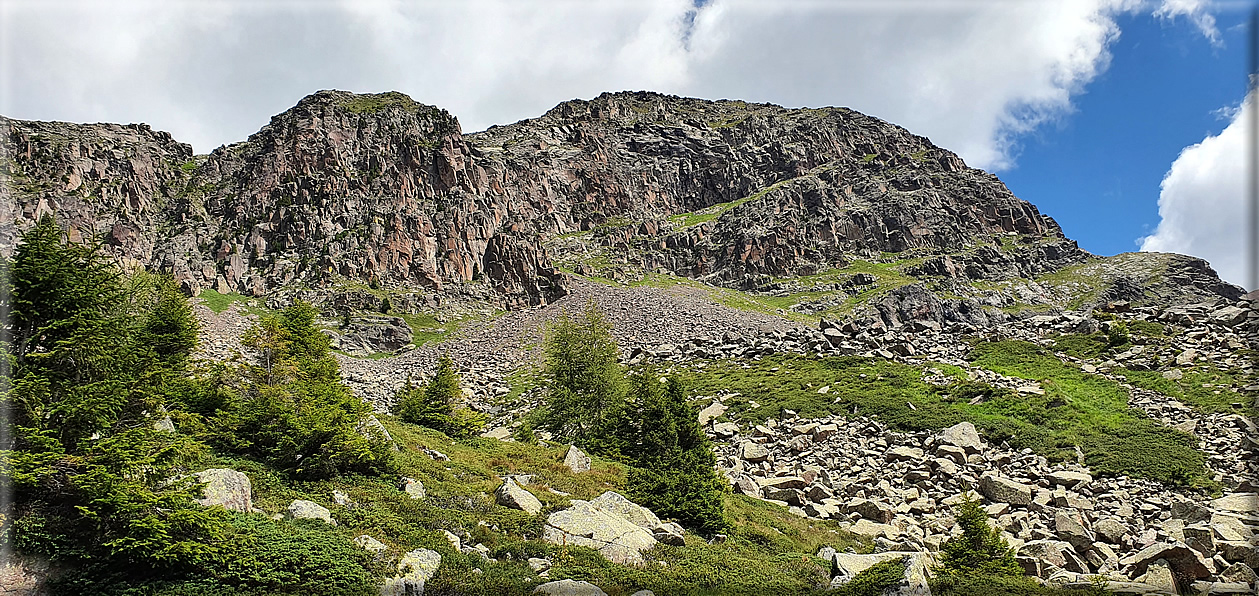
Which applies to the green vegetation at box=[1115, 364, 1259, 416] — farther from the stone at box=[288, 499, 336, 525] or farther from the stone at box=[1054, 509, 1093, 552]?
the stone at box=[288, 499, 336, 525]

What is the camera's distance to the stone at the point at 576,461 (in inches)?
883

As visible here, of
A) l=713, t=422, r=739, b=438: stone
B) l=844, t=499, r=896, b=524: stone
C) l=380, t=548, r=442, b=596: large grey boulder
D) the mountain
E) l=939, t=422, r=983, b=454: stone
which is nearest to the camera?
l=380, t=548, r=442, b=596: large grey boulder

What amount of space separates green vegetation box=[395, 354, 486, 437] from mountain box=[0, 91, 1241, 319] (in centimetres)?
7109

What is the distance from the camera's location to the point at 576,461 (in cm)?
2288

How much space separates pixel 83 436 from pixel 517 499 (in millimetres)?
9954

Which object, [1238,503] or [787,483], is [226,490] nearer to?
[787,483]

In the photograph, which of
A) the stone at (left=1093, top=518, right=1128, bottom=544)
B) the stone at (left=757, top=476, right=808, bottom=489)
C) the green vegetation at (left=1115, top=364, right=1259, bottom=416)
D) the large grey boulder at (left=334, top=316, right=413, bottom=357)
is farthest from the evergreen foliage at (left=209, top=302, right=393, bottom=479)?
the large grey boulder at (left=334, top=316, right=413, bottom=357)

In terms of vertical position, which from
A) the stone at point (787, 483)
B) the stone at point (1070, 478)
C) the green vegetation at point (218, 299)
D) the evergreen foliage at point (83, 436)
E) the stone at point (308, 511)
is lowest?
the stone at point (787, 483)

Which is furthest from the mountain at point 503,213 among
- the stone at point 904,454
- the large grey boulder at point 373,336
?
the stone at point 904,454

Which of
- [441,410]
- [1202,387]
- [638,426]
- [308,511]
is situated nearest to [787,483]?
[638,426]

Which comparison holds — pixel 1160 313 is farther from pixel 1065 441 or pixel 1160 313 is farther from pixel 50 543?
pixel 50 543

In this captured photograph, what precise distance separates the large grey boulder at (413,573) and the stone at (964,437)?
22420 millimetres

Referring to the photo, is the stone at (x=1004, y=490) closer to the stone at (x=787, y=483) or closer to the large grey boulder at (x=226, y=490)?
the stone at (x=787, y=483)

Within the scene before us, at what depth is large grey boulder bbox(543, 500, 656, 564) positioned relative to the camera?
46.4 ft
